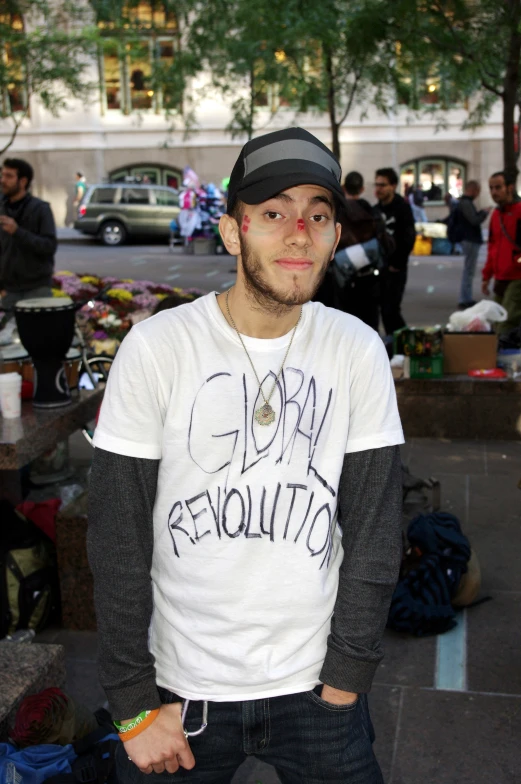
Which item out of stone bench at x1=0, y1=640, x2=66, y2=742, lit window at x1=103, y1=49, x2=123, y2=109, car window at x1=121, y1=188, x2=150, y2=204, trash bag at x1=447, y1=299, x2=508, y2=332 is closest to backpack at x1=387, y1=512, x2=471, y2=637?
stone bench at x1=0, y1=640, x2=66, y2=742

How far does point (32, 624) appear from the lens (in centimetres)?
436

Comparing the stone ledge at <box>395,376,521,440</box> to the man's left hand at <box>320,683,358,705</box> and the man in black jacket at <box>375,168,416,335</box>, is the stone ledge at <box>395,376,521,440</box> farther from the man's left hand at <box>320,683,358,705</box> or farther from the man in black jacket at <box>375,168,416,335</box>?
the man's left hand at <box>320,683,358,705</box>

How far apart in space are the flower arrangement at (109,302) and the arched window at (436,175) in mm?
23513

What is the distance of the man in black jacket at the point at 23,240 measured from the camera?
740 cm

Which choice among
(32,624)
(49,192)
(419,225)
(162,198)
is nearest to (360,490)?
(32,624)

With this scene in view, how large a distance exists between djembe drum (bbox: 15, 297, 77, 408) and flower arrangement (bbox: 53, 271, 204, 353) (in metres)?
3.83

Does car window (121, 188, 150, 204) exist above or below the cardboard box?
above

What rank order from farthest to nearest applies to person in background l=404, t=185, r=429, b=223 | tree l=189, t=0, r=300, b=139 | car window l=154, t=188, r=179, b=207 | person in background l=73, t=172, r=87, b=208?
person in background l=73, t=172, r=87, b=208 < car window l=154, t=188, r=179, b=207 < person in background l=404, t=185, r=429, b=223 < tree l=189, t=0, r=300, b=139

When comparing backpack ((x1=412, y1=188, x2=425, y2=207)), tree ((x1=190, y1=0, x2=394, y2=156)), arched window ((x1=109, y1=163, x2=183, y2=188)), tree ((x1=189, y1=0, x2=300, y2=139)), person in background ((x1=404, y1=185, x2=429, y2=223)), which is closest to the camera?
tree ((x1=190, y1=0, x2=394, y2=156))

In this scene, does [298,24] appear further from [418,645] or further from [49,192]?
[49,192]

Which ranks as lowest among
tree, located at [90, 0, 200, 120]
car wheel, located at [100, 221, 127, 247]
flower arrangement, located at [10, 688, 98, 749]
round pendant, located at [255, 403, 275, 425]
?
flower arrangement, located at [10, 688, 98, 749]

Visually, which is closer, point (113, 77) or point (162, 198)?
point (162, 198)

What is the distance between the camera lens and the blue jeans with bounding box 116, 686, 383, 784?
5.96 ft

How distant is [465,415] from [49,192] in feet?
96.8
